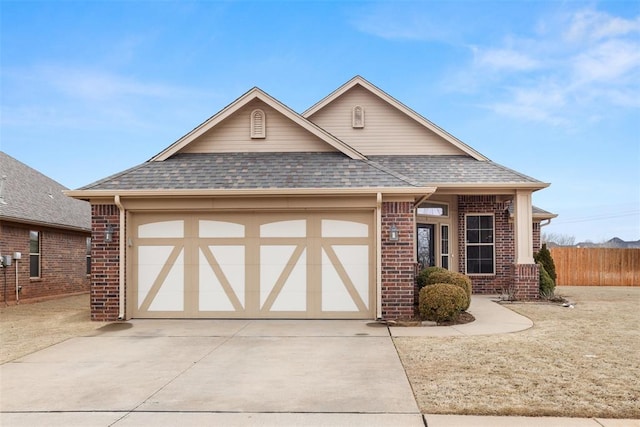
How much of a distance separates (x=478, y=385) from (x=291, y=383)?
7.49ft

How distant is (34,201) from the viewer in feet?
63.6

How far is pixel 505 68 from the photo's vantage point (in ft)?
69.8

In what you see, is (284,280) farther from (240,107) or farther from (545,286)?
(545,286)

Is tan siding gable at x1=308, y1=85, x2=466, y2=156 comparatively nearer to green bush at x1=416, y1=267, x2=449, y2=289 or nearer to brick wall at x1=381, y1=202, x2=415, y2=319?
green bush at x1=416, y1=267, x2=449, y2=289

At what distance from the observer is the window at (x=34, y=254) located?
1834 cm

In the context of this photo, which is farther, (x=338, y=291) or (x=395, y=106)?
(x=395, y=106)

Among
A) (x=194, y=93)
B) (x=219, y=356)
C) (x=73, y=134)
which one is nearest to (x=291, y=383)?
(x=219, y=356)

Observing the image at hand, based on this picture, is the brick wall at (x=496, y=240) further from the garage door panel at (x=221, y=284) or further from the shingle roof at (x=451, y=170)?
the garage door panel at (x=221, y=284)

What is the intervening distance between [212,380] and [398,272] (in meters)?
5.98

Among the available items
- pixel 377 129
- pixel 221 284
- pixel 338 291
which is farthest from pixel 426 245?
pixel 221 284

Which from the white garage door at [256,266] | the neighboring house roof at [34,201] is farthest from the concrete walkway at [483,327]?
the neighboring house roof at [34,201]

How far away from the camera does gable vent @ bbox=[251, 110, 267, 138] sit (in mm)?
14008

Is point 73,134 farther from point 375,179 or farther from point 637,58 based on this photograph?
point 637,58

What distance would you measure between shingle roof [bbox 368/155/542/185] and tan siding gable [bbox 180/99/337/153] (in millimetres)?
3380
